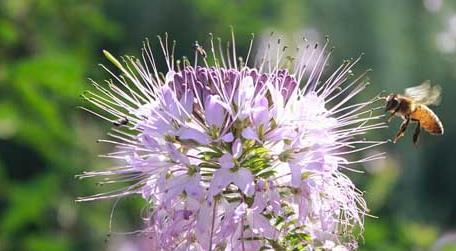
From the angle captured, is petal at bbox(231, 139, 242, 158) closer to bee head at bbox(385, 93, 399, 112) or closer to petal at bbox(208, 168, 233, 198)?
petal at bbox(208, 168, 233, 198)

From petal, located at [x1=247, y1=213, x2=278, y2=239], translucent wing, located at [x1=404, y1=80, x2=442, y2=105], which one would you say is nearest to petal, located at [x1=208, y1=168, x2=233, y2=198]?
petal, located at [x1=247, y1=213, x2=278, y2=239]

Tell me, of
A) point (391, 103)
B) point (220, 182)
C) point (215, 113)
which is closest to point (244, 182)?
point (220, 182)

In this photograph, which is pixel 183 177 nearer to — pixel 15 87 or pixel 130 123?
pixel 130 123

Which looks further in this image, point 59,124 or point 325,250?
point 59,124

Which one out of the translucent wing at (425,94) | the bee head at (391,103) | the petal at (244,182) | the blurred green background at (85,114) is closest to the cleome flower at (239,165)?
the petal at (244,182)

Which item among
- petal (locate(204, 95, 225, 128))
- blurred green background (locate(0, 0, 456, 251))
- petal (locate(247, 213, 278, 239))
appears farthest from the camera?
blurred green background (locate(0, 0, 456, 251))

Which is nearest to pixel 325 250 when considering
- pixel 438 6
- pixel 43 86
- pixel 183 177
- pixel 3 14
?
pixel 183 177
